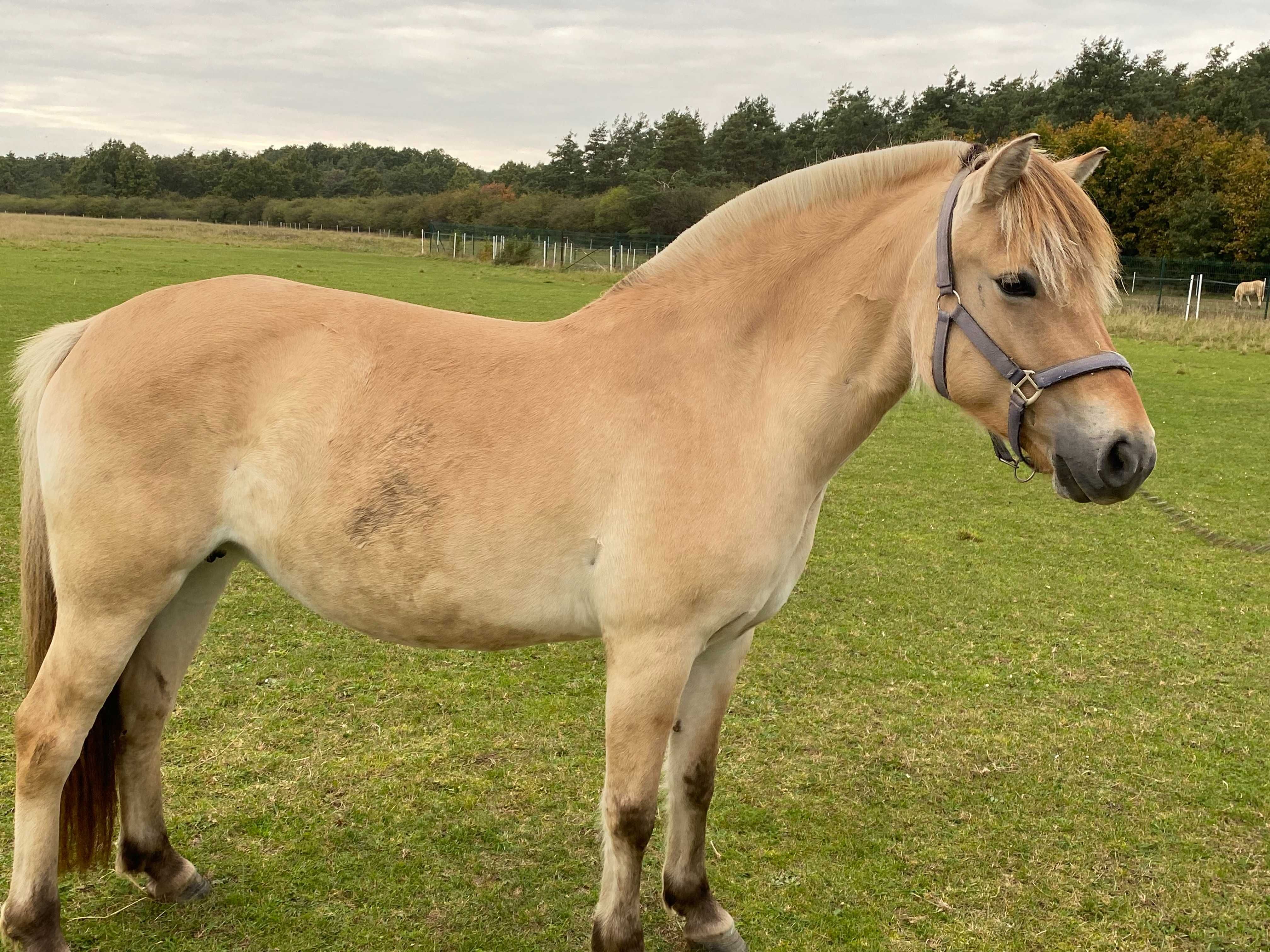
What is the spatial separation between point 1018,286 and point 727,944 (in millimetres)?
2051

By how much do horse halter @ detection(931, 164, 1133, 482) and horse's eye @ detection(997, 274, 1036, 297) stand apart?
0.09 metres

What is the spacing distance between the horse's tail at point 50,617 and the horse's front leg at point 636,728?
1.57 m

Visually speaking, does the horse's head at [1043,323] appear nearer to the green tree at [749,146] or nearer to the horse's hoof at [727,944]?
the horse's hoof at [727,944]

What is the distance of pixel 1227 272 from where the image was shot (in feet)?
85.9

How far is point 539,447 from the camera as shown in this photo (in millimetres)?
2295

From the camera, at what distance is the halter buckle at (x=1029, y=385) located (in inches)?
79.4

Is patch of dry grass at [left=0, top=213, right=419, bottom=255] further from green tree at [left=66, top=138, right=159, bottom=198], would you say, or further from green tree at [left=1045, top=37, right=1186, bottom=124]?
green tree at [left=1045, top=37, right=1186, bottom=124]

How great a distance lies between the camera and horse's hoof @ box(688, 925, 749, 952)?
271cm

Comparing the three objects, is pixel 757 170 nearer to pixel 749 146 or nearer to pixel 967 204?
pixel 749 146

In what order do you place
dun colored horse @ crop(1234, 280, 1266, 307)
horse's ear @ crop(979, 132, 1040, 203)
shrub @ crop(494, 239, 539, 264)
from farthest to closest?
shrub @ crop(494, 239, 539, 264), dun colored horse @ crop(1234, 280, 1266, 307), horse's ear @ crop(979, 132, 1040, 203)

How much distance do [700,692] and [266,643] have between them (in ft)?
9.59

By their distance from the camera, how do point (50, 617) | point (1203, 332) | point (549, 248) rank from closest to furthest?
point (50, 617)
point (1203, 332)
point (549, 248)

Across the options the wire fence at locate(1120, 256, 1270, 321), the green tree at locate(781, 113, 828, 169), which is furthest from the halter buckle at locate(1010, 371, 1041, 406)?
the green tree at locate(781, 113, 828, 169)

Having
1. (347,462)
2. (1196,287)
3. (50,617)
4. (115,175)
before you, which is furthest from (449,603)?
(115,175)
